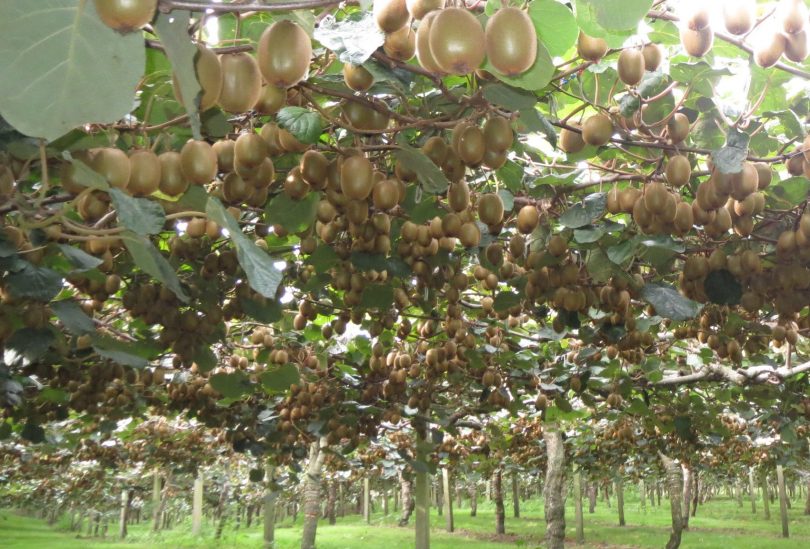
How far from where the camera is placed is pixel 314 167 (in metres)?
1.81

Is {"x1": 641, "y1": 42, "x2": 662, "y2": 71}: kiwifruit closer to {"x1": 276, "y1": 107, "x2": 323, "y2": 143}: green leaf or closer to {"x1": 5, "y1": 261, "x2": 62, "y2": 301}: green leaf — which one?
{"x1": 276, "y1": 107, "x2": 323, "y2": 143}: green leaf

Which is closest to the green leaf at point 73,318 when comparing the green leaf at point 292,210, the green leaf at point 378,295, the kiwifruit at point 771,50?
the green leaf at point 292,210

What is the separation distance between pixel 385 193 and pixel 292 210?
1.55 feet

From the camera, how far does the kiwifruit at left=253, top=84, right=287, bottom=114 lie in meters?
1.34

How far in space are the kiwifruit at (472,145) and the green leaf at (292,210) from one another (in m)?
0.68

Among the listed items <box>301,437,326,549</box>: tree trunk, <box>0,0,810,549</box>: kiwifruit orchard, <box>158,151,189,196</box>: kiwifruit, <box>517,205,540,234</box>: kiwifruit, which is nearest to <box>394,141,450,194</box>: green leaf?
<box>0,0,810,549</box>: kiwifruit orchard

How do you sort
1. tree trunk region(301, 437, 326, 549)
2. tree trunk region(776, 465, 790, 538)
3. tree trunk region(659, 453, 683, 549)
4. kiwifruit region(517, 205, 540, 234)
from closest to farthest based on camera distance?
1. kiwifruit region(517, 205, 540, 234)
2. tree trunk region(301, 437, 326, 549)
3. tree trunk region(659, 453, 683, 549)
4. tree trunk region(776, 465, 790, 538)

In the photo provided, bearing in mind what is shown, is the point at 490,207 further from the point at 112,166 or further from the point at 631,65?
the point at 112,166

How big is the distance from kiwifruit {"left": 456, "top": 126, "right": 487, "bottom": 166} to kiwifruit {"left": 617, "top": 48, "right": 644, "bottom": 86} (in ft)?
1.22

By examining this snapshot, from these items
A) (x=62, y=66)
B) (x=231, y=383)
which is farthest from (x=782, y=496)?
(x=62, y=66)

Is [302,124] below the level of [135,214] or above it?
above

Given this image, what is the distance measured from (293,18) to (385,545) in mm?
21097

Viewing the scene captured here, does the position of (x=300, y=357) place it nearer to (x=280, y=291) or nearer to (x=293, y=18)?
(x=280, y=291)

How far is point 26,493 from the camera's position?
29.0 metres
